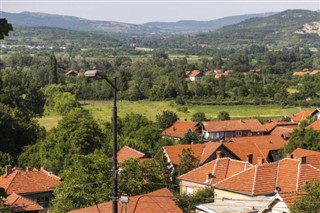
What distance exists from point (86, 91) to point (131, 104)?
856 centimetres

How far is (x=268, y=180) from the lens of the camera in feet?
77.7

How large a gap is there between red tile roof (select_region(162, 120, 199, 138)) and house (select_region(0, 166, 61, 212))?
23.9 metres

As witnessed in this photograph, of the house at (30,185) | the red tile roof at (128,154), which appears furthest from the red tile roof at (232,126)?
the house at (30,185)

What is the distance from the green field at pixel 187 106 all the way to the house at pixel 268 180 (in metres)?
40.2

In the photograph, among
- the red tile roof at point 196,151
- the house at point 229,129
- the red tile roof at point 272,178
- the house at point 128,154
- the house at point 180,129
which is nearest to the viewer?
the red tile roof at point 272,178

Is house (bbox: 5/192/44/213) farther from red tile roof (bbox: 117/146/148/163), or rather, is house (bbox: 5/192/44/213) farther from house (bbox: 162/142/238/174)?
house (bbox: 162/142/238/174)

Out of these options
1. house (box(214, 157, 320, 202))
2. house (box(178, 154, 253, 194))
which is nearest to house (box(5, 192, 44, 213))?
house (box(178, 154, 253, 194))

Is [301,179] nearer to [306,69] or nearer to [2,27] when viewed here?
[2,27]

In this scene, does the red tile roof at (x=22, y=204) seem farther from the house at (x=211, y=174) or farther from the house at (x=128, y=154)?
the house at (x=128, y=154)

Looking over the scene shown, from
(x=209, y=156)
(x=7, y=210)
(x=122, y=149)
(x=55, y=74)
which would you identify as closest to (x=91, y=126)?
(x=122, y=149)

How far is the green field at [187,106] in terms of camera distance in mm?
69000

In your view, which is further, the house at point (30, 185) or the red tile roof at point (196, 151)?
the red tile roof at point (196, 151)

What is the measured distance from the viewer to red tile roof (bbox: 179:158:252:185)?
2663cm

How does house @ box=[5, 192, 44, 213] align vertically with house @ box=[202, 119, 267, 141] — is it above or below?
above
